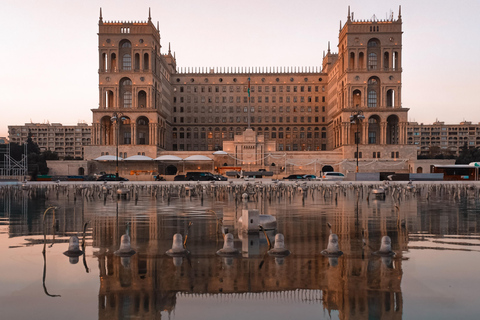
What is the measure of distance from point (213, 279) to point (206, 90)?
355ft

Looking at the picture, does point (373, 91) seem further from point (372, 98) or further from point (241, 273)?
point (241, 273)

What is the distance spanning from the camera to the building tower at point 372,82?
8688 cm

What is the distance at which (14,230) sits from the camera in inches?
798

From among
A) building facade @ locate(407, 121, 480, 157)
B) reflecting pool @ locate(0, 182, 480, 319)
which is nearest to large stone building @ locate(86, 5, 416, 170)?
reflecting pool @ locate(0, 182, 480, 319)

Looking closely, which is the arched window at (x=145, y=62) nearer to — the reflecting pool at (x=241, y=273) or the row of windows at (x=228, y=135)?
the row of windows at (x=228, y=135)

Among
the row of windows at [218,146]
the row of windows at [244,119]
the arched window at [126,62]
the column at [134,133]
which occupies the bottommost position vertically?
the row of windows at [218,146]

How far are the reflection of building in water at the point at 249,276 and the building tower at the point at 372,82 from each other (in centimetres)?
7201

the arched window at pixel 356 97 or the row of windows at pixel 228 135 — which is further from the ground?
the arched window at pixel 356 97

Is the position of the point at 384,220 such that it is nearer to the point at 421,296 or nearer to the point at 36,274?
the point at 421,296

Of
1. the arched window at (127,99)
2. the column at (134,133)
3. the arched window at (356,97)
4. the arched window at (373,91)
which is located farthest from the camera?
the arched window at (356,97)

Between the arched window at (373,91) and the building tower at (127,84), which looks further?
the arched window at (373,91)

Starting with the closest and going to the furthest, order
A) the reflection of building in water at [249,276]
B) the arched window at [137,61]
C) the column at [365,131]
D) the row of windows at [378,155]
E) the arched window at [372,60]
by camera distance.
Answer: the reflection of building in water at [249,276] → the row of windows at [378,155] → the column at [365,131] → the arched window at [137,61] → the arched window at [372,60]

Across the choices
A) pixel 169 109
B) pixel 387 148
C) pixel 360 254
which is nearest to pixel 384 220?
pixel 360 254

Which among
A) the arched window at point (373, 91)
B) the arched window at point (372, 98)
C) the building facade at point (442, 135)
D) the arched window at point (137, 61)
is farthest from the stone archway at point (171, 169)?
the building facade at point (442, 135)
